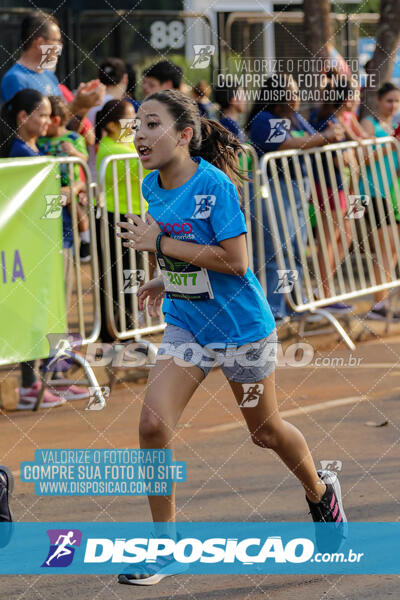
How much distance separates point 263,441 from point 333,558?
51 centimetres

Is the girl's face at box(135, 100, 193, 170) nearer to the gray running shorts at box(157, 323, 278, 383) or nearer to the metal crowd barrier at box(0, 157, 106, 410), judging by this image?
the gray running shorts at box(157, 323, 278, 383)

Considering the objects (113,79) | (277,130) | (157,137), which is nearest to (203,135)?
(157,137)

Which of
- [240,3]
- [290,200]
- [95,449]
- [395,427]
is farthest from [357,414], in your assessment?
[240,3]

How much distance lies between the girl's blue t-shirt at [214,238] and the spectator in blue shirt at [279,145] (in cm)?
415

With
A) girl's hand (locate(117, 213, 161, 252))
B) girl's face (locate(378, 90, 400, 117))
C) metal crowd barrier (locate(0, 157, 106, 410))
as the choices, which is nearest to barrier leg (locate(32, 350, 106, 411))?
metal crowd barrier (locate(0, 157, 106, 410))

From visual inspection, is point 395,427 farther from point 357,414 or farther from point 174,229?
point 174,229

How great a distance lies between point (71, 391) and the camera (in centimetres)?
778

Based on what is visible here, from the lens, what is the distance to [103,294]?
8.04 m

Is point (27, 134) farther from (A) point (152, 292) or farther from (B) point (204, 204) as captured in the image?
(B) point (204, 204)

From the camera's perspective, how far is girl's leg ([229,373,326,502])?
4.51 meters

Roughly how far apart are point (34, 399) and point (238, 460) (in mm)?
Answer: 1857

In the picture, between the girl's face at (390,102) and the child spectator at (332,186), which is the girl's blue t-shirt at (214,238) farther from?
the girl's face at (390,102)

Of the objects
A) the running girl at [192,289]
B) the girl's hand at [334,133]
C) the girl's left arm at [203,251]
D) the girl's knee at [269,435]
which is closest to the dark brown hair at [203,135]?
the running girl at [192,289]

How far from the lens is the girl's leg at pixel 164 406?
171 inches
